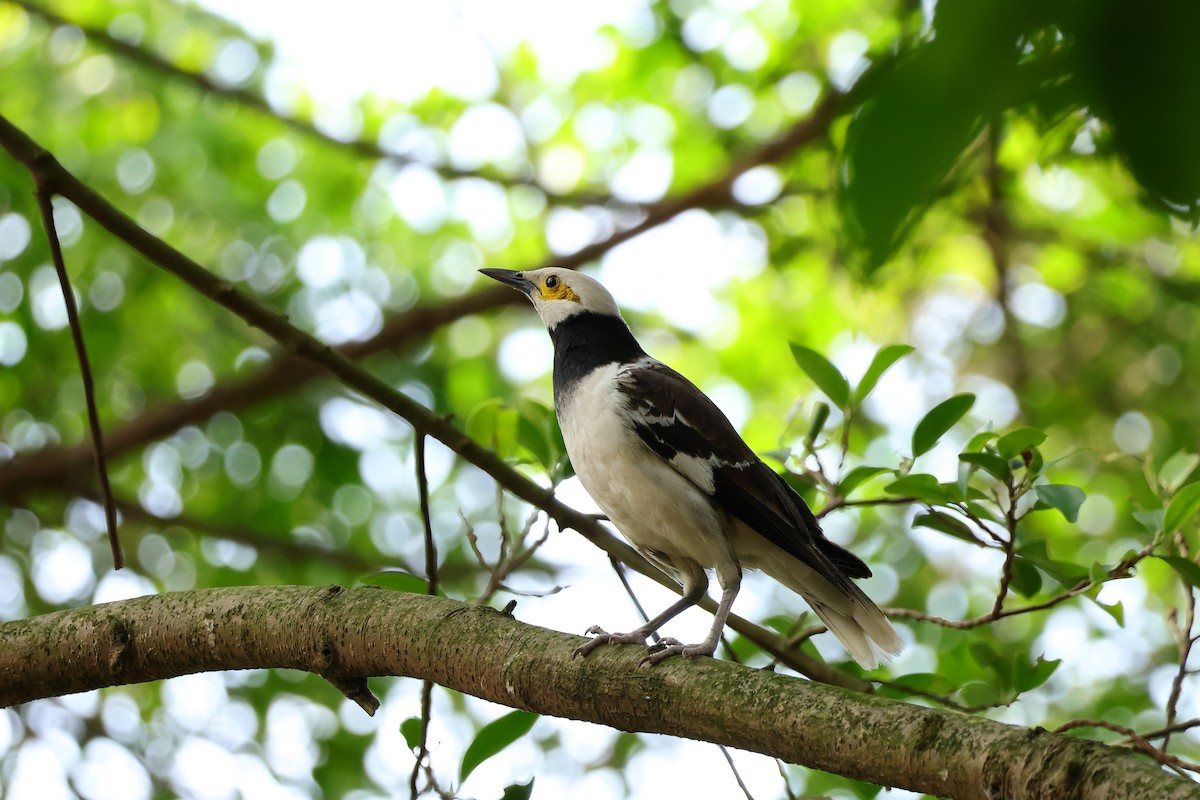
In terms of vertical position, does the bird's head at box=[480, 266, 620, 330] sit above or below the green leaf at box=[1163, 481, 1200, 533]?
above

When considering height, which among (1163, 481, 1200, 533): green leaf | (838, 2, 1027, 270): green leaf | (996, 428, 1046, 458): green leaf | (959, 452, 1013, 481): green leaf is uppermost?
(996, 428, 1046, 458): green leaf

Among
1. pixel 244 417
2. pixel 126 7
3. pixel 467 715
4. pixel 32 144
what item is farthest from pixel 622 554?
pixel 126 7

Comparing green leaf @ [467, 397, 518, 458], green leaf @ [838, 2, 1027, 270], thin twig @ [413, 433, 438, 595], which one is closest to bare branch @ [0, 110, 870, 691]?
thin twig @ [413, 433, 438, 595]

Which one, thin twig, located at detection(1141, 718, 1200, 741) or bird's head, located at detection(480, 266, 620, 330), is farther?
bird's head, located at detection(480, 266, 620, 330)

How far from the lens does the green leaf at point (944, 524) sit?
3.79 metres

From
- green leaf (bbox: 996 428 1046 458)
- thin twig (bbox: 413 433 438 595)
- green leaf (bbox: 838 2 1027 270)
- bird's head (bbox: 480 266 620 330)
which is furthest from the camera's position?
bird's head (bbox: 480 266 620 330)

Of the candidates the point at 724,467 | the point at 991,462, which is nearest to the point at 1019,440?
the point at 991,462

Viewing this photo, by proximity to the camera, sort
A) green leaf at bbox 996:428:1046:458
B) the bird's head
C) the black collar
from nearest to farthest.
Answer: green leaf at bbox 996:428:1046:458, the black collar, the bird's head

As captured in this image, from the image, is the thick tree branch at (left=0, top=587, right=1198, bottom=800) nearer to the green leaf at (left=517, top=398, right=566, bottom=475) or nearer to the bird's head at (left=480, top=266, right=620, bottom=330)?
the green leaf at (left=517, top=398, right=566, bottom=475)

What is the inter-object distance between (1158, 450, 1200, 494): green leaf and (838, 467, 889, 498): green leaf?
994mm

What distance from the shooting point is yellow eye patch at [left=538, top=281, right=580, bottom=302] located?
18.8 ft

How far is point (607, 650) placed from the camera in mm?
3012

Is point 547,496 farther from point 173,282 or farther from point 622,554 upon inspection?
point 173,282

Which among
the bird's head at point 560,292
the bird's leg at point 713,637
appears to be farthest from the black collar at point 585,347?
the bird's leg at point 713,637
